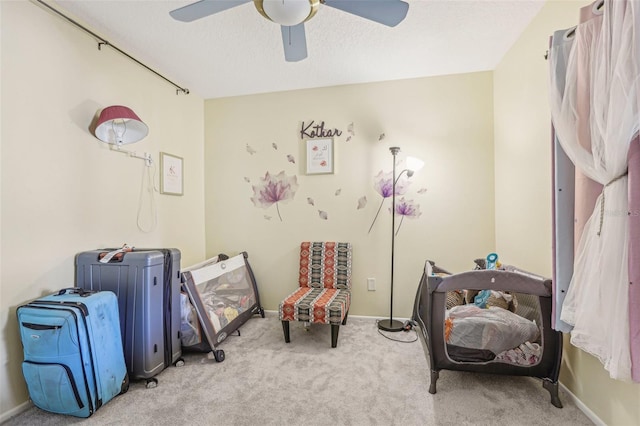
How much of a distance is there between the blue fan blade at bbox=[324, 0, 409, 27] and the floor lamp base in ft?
8.12

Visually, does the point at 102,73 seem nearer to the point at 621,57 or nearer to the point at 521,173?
the point at 621,57

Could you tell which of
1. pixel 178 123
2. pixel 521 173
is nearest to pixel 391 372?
pixel 521 173

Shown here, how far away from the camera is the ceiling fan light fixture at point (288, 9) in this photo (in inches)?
52.6

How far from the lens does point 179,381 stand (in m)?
1.92

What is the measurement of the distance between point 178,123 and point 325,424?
2.97 m

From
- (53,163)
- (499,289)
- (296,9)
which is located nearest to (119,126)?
(53,163)

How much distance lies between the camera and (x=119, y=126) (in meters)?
2.24

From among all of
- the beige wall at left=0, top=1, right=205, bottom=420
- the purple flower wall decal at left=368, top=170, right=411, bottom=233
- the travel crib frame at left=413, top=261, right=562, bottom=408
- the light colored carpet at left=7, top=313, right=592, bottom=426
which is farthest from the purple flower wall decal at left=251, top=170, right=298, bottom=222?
the travel crib frame at left=413, top=261, right=562, bottom=408

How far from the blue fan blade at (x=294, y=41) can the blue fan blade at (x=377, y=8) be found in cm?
26

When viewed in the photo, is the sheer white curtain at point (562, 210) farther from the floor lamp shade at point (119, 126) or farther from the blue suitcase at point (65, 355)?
the floor lamp shade at point (119, 126)

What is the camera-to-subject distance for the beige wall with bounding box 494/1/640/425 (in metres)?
1.48

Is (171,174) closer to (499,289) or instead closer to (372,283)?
(372,283)

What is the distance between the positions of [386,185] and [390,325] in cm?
140

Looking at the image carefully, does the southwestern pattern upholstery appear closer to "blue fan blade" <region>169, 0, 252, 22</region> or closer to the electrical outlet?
the electrical outlet
